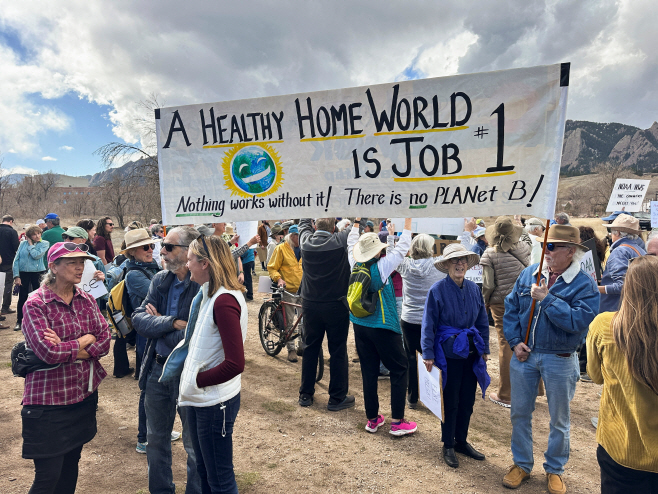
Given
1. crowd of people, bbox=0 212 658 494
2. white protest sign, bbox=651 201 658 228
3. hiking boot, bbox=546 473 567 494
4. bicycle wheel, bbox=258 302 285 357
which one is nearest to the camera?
crowd of people, bbox=0 212 658 494

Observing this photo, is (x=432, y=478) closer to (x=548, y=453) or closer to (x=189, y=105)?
(x=548, y=453)

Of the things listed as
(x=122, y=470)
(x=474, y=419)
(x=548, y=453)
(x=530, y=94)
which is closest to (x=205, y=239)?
(x=530, y=94)

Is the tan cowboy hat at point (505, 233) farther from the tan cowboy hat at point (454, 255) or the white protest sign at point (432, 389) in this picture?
the white protest sign at point (432, 389)

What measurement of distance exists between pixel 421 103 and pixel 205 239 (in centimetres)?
184

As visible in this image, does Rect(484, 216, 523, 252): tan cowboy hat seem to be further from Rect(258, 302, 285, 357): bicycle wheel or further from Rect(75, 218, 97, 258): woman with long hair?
Rect(75, 218, 97, 258): woman with long hair

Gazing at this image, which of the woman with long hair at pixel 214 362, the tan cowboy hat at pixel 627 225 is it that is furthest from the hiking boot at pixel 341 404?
the tan cowboy hat at pixel 627 225

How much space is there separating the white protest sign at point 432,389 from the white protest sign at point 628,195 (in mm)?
8871

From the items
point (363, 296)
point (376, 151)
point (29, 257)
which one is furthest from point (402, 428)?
point (29, 257)

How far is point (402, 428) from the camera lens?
4.33m

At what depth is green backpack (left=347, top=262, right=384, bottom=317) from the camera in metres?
4.12

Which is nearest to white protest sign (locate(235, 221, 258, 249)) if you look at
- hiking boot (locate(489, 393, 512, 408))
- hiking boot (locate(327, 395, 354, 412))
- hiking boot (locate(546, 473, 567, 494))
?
hiking boot (locate(327, 395, 354, 412))

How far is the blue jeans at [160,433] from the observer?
301 cm

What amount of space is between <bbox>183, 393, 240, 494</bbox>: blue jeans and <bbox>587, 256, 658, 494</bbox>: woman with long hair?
217 centimetres

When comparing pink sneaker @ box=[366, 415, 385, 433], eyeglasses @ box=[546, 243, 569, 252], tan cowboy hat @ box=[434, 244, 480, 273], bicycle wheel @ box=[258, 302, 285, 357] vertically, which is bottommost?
pink sneaker @ box=[366, 415, 385, 433]
